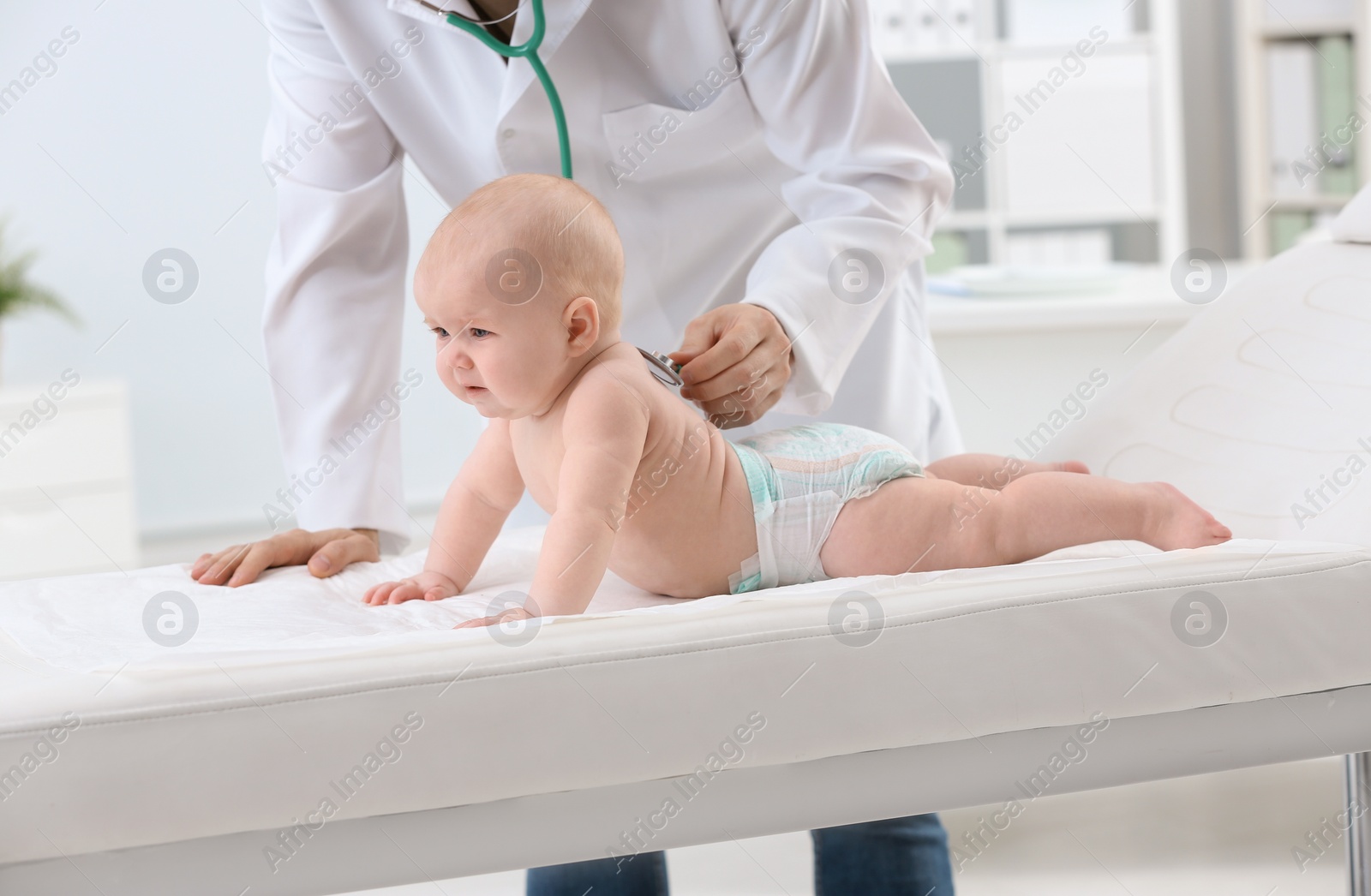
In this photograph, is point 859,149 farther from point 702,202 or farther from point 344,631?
point 344,631

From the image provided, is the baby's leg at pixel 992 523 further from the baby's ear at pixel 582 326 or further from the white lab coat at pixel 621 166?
the baby's ear at pixel 582 326

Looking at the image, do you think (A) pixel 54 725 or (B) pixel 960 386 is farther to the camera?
(B) pixel 960 386

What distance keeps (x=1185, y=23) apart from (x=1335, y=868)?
3.93 metres

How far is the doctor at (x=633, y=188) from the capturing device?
3.68ft

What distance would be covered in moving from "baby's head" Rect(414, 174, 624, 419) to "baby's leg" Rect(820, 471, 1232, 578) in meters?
0.28

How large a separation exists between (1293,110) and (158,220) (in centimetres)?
383

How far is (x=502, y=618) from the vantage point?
83cm

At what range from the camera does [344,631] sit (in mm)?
902

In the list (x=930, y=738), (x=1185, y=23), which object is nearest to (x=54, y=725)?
(x=930, y=738)

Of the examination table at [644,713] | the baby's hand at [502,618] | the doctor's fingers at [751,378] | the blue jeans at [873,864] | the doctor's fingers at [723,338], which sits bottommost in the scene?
the blue jeans at [873,864]

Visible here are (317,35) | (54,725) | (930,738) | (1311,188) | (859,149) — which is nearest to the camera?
(54,725)

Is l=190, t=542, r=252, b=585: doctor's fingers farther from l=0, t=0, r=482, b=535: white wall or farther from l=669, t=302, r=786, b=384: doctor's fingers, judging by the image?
l=0, t=0, r=482, b=535: white wall

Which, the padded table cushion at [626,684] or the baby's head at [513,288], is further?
the baby's head at [513,288]

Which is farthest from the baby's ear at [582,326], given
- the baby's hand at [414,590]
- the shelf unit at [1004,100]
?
the shelf unit at [1004,100]
